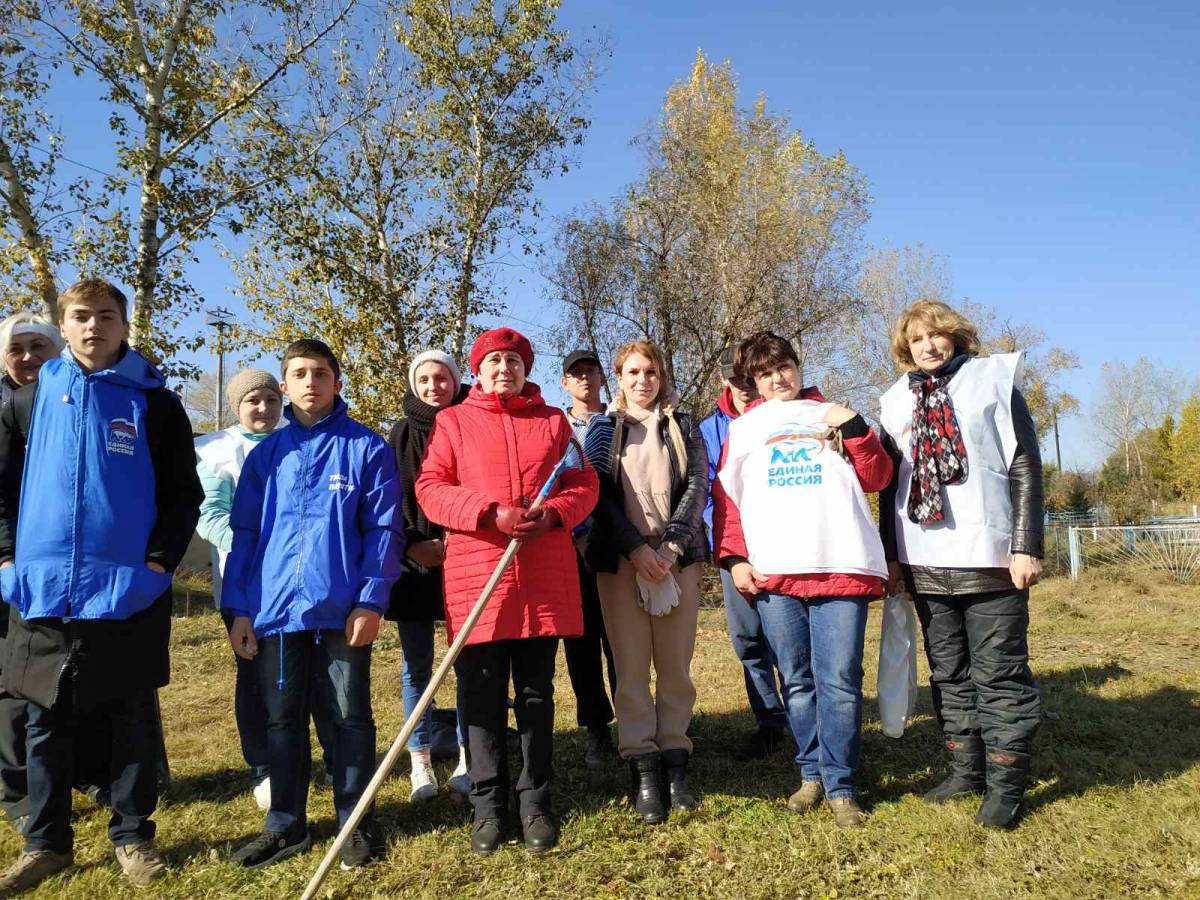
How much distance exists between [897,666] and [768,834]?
1001 mm

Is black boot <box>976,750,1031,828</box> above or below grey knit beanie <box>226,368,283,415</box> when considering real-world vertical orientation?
below

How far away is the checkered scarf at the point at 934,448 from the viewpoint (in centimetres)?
361

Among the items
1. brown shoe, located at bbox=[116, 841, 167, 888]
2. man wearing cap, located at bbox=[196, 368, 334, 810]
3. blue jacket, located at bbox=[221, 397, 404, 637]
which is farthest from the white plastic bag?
brown shoe, located at bbox=[116, 841, 167, 888]

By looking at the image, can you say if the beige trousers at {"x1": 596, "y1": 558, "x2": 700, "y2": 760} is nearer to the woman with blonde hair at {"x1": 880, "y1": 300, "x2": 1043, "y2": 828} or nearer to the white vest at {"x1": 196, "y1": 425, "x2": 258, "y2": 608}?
the woman with blonde hair at {"x1": 880, "y1": 300, "x2": 1043, "y2": 828}

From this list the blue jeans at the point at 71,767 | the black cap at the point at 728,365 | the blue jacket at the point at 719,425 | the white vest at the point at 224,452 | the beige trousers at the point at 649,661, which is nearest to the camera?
the blue jeans at the point at 71,767

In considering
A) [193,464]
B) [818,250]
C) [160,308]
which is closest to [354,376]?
[160,308]

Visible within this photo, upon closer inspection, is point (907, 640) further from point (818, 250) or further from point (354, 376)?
point (818, 250)

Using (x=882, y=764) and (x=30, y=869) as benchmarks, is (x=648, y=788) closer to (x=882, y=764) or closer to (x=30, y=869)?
(x=882, y=764)

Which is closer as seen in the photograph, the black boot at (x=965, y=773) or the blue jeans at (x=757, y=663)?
the black boot at (x=965, y=773)

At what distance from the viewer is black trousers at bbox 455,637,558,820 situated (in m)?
3.44

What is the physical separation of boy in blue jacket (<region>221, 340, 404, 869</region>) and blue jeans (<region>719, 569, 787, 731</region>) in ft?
7.02

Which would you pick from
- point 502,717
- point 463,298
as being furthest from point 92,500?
point 463,298

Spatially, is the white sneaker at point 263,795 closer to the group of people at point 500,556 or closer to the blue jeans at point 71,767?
the group of people at point 500,556

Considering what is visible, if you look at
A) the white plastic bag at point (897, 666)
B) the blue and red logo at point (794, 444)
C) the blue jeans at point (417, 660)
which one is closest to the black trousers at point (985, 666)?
the white plastic bag at point (897, 666)
